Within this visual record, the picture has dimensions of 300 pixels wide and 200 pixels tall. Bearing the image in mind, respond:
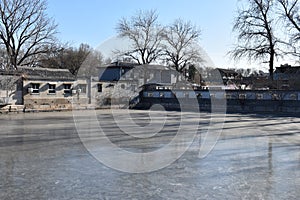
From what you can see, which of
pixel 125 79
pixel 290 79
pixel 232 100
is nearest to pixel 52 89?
pixel 125 79

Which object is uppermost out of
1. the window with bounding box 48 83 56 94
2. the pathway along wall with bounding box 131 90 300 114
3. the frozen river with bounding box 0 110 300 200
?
the window with bounding box 48 83 56 94

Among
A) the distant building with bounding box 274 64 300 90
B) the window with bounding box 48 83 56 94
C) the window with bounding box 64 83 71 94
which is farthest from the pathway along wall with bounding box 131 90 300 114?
the window with bounding box 48 83 56 94

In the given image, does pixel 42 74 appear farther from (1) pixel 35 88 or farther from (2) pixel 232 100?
(2) pixel 232 100

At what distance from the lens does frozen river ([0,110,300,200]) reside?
17.8ft

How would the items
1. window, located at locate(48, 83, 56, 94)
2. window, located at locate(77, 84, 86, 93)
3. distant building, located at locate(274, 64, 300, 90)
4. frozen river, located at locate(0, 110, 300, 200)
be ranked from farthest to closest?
window, located at locate(77, 84, 86, 93)
distant building, located at locate(274, 64, 300, 90)
window, located at locate(48, 83, 56, 94)
frozen river, located at locate(0, 110, 300, 200)

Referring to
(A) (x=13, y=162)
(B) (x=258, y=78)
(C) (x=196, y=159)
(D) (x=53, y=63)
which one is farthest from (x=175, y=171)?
(D) (x=53, y=63)

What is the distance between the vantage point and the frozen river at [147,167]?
17.8 ft

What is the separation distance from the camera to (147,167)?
734cm

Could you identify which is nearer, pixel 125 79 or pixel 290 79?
pixel 290 79

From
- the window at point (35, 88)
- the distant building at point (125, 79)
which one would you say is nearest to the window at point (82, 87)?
the distant building at point (125, 79)

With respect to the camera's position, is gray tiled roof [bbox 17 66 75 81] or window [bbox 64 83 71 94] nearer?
gray tiled roof [bbox 17 66 75 81]

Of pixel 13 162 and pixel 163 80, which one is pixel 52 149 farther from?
pixel 163 80

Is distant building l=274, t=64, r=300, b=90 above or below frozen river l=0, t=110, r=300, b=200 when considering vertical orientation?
above

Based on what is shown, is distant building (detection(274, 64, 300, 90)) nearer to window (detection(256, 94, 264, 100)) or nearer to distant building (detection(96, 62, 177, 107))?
window (detection(256, 94, 264, 100))
